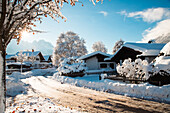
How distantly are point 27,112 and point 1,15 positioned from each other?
402 centimetres

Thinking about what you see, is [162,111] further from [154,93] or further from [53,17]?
[53,17]

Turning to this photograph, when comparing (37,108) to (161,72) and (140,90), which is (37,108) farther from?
(161,72)

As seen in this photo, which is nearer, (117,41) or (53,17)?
(53,17)

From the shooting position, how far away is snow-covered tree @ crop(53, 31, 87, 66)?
37.9m

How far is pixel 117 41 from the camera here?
5303 cm

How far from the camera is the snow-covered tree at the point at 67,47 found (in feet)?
124

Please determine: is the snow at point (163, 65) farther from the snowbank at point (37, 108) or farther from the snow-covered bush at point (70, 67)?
the snow-covered bush at point (70, 67)

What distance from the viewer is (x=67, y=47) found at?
1527 inches

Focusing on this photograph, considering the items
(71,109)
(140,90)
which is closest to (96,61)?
(140,90)

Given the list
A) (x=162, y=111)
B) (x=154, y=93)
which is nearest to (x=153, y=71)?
(x=154, y=93)

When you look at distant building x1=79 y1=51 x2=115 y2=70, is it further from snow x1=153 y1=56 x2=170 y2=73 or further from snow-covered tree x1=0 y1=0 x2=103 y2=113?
snow-covered tree x1=0 y1=0 x2=103 y2=113

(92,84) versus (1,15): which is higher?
(1,15)

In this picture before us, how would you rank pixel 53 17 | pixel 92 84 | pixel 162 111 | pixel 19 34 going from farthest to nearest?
pixel 92 84
pixel 162 111
pixel 53 17
pixel 19 34

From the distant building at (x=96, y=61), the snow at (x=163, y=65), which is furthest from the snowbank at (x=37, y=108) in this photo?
the distant building at (x=96, y=61)
